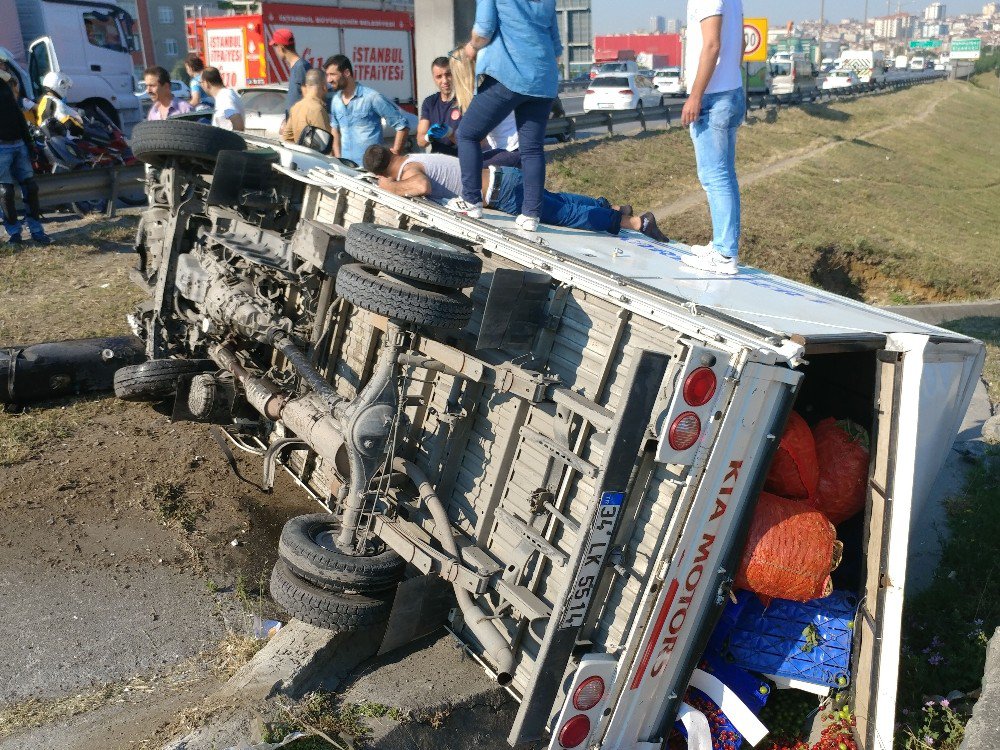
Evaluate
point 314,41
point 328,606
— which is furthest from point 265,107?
point 328,606

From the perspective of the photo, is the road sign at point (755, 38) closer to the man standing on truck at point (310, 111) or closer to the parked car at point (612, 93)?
the parked car at point (612, 93)

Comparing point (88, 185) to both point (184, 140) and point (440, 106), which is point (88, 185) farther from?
point (184, 140)

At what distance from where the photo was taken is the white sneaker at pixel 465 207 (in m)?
5.34

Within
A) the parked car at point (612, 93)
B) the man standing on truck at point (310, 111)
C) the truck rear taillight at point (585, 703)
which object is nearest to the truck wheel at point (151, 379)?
the man standing on truck at point (310, 111)

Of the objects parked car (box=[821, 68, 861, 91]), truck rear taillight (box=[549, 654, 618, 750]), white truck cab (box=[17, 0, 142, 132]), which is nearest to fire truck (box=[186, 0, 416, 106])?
white truck cab (box=[17, 0, 142, 132])

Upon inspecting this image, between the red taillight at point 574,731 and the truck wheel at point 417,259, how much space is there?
1.90m

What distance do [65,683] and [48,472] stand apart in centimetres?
219

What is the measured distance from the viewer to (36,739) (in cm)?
387

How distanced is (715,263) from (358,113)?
152 inches

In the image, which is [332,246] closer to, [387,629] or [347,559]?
[347,559]

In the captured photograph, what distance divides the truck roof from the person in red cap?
3.72 m

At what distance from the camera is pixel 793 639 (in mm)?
4355

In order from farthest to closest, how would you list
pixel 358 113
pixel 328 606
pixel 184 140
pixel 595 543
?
1. pixel 358 113
2. pixel 184 140
3. pixel 328 606
4. pixel 595 543

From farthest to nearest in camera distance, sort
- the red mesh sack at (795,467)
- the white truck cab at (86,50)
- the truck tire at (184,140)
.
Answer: the white truck cab at (86,50) → the truck tire at (184,140) → the red mesh sack at (795,467)
